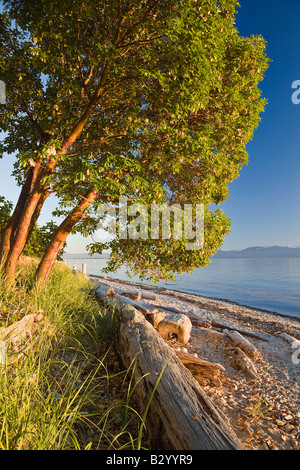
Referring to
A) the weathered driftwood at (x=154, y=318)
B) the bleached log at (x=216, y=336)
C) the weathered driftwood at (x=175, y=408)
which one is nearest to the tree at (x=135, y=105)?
the weathered driftwood at (x=154, y=318)

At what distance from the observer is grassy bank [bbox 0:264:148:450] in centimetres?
242

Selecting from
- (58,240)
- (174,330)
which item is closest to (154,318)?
(174,330)

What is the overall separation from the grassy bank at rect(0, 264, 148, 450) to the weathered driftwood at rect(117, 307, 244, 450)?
0.26 meters

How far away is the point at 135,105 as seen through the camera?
7.36 meters

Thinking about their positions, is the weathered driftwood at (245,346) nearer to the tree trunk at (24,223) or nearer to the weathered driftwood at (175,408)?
the weathered driftwood at (175,408)

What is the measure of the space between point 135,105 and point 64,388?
7.30 meters

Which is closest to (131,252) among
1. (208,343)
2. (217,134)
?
(208,343)

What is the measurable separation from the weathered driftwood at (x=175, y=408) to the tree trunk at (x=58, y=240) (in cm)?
473

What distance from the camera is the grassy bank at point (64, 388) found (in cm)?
242

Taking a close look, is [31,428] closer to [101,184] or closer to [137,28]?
[101,184]

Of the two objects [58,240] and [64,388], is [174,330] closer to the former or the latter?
[64,388]

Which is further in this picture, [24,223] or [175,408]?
[24,223]

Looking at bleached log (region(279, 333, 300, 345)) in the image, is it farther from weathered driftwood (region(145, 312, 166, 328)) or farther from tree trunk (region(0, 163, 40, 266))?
tree trunk (region(0, 163, 40, 266))

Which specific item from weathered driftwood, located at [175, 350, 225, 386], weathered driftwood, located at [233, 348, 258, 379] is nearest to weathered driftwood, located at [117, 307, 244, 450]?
weathered driftwood, located at [175, 350, 225, 386]
